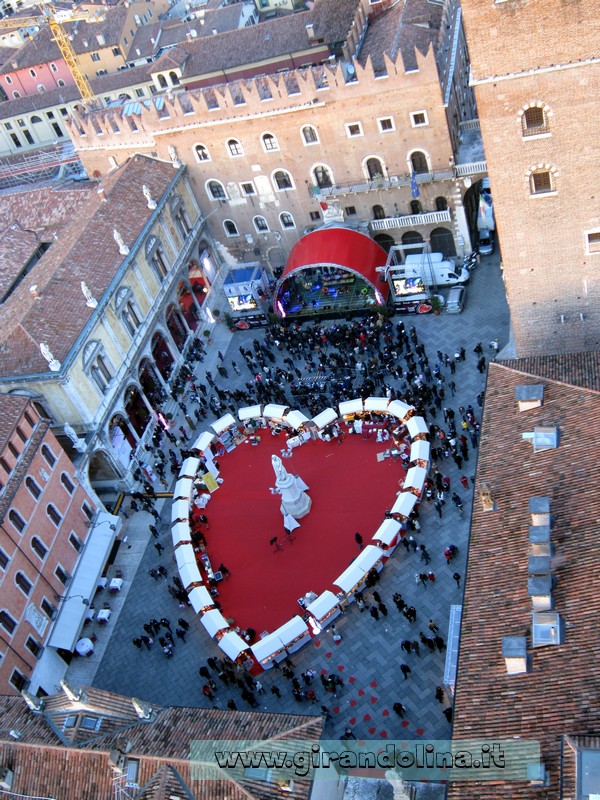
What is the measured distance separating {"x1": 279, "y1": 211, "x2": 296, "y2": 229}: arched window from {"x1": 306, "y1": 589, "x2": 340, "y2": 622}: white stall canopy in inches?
1181

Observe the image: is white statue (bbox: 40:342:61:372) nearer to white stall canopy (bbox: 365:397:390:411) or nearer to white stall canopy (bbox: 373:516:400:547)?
white stall canopy (bbox: 365:397:390:411)

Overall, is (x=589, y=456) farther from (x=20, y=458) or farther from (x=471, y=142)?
(x=471, y=142)

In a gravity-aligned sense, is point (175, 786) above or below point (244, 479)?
above

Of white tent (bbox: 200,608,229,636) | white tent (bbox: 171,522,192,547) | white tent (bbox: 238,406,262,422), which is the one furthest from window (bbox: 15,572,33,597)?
white tent (bbox: 238,406,262,422)

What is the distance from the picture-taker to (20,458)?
3741 centimetres

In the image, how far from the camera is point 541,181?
1214 inches

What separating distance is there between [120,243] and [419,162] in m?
19.5

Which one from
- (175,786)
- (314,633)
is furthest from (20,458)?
(175,786)

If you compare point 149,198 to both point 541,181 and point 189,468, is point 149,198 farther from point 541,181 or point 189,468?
point 541,181

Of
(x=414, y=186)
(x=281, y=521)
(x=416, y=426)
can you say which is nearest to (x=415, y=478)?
(x=416, y=426)

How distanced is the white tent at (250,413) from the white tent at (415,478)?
1049cm

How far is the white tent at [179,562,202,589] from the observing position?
1480 inches

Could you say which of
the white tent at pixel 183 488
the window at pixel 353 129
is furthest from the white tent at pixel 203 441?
the window at pixel 353 129

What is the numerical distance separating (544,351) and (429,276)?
15630mm
